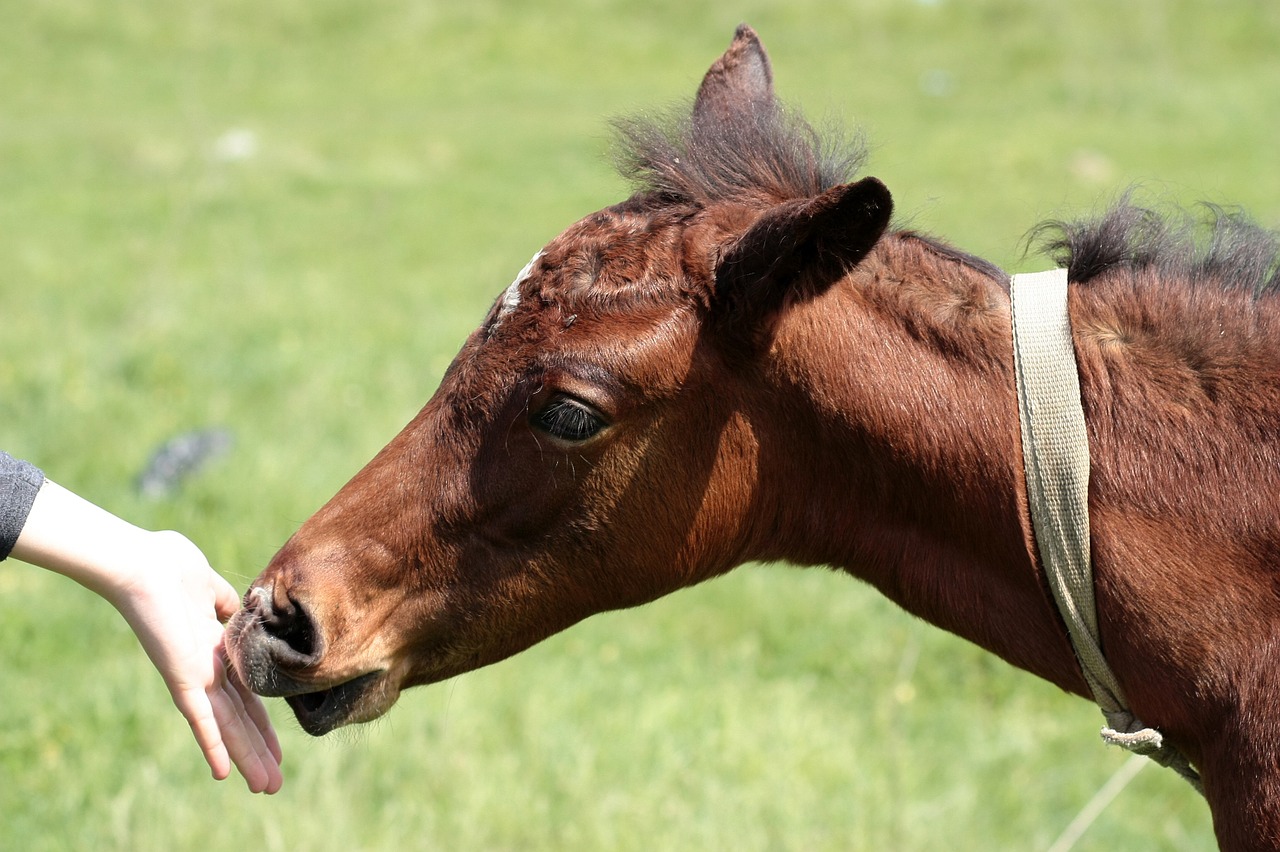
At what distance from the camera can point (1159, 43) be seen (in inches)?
896

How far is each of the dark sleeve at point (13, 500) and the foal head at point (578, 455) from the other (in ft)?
1.51

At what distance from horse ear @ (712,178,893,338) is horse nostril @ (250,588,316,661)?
3.34 feet

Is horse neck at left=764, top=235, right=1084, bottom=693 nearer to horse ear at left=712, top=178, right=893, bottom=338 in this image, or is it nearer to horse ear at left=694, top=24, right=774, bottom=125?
horse ear at left=712, top=178, right=893, bottom=338

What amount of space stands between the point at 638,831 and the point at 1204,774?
225cm

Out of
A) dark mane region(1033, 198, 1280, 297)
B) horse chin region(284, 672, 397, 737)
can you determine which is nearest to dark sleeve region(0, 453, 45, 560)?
horse chin region(284, 672, 397, 737)

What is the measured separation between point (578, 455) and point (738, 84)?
1092mm

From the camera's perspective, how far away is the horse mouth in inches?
101

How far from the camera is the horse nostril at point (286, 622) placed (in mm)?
2477

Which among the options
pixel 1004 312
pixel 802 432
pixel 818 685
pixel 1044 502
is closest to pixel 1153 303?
pixel 1004 312

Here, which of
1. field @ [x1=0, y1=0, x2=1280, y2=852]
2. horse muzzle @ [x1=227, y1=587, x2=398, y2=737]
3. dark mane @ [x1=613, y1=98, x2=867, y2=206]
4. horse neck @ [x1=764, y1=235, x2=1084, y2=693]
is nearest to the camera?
horse neck @ [x1=764, y1=235, x2=1084, y2=693]

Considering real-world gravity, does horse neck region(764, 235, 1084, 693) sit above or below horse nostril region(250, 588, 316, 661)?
above

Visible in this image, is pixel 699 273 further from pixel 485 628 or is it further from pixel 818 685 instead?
pixel 818 685

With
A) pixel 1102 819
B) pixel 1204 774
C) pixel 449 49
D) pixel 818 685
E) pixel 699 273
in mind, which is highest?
pixel 699 273

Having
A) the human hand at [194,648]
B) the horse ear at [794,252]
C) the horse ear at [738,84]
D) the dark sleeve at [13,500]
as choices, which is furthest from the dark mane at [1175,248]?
the dark sleeve at [13,500]
